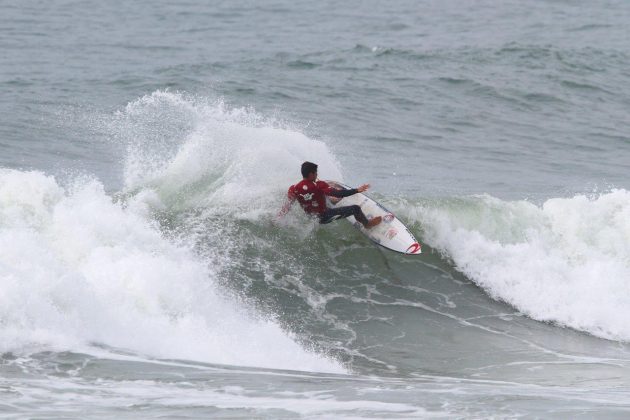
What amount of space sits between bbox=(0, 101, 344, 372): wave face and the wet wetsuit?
3.22 ft

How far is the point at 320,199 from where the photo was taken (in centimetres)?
1373

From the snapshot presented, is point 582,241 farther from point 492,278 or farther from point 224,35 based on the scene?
point 224,35

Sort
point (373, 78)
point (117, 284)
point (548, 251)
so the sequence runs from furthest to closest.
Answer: point (373, 78) < point (548, 251) < point (117, 284)

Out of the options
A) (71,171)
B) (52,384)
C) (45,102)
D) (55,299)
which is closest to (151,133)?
(71,171)

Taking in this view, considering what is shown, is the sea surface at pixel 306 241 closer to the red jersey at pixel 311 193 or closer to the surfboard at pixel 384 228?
the surfboard at pixel 384 228

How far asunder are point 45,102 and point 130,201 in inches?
330

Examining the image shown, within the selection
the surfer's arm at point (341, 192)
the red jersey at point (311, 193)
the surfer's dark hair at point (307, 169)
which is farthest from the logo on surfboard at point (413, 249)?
the surfer's dark hair at point (307, 169)

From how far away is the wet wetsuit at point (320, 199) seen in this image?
44.7 feet

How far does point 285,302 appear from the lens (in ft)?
41.4

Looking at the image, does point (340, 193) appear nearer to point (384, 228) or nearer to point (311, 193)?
point (311, 193)

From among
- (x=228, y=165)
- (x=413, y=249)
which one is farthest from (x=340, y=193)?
(x=228, y=165)

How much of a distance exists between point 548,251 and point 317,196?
388cm

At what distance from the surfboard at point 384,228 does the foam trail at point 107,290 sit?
273 centimetres

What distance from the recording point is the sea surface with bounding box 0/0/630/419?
924 centimetres
